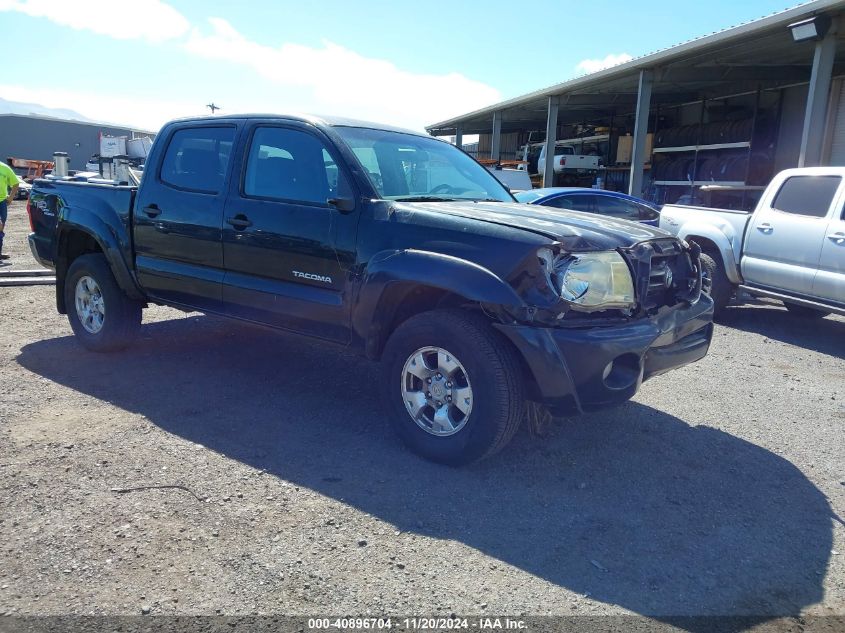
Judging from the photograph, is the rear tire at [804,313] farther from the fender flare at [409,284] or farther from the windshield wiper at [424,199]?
the fender flare at [409,284]

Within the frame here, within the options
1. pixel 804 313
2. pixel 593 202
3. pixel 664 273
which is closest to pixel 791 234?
pixel 804 313

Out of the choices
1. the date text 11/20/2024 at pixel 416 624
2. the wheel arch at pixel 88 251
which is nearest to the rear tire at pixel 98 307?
the wheel arch at pixel 88 251

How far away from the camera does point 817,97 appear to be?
1151 centimetres

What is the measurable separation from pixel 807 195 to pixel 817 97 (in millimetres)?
5223

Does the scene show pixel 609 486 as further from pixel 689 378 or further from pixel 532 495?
pixel 689 378

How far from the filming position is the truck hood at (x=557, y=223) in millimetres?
3598

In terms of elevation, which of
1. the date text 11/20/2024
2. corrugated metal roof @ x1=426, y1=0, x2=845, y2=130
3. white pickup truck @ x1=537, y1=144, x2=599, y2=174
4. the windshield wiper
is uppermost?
corrugated metal roof @ x1=426, y1=0, x2=845, y2=130

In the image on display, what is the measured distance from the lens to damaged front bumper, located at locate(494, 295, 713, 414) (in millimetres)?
3434

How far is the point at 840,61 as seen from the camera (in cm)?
1492

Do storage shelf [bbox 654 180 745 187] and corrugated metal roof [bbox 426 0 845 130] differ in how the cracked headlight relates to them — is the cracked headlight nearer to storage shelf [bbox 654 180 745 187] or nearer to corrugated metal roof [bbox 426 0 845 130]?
corrugated metal roof [bbox 426 0 845 130]

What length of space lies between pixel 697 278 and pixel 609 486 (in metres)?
1.45

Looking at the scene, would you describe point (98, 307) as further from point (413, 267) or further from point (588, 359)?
point (588, 359)

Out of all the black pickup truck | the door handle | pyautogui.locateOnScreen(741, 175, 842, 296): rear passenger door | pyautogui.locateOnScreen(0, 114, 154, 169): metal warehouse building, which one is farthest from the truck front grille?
pyautogui.locateOnScreen(0, 114, 154, 169): metal warehouse building

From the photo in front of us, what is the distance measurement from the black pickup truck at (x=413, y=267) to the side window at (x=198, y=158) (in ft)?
0.05
